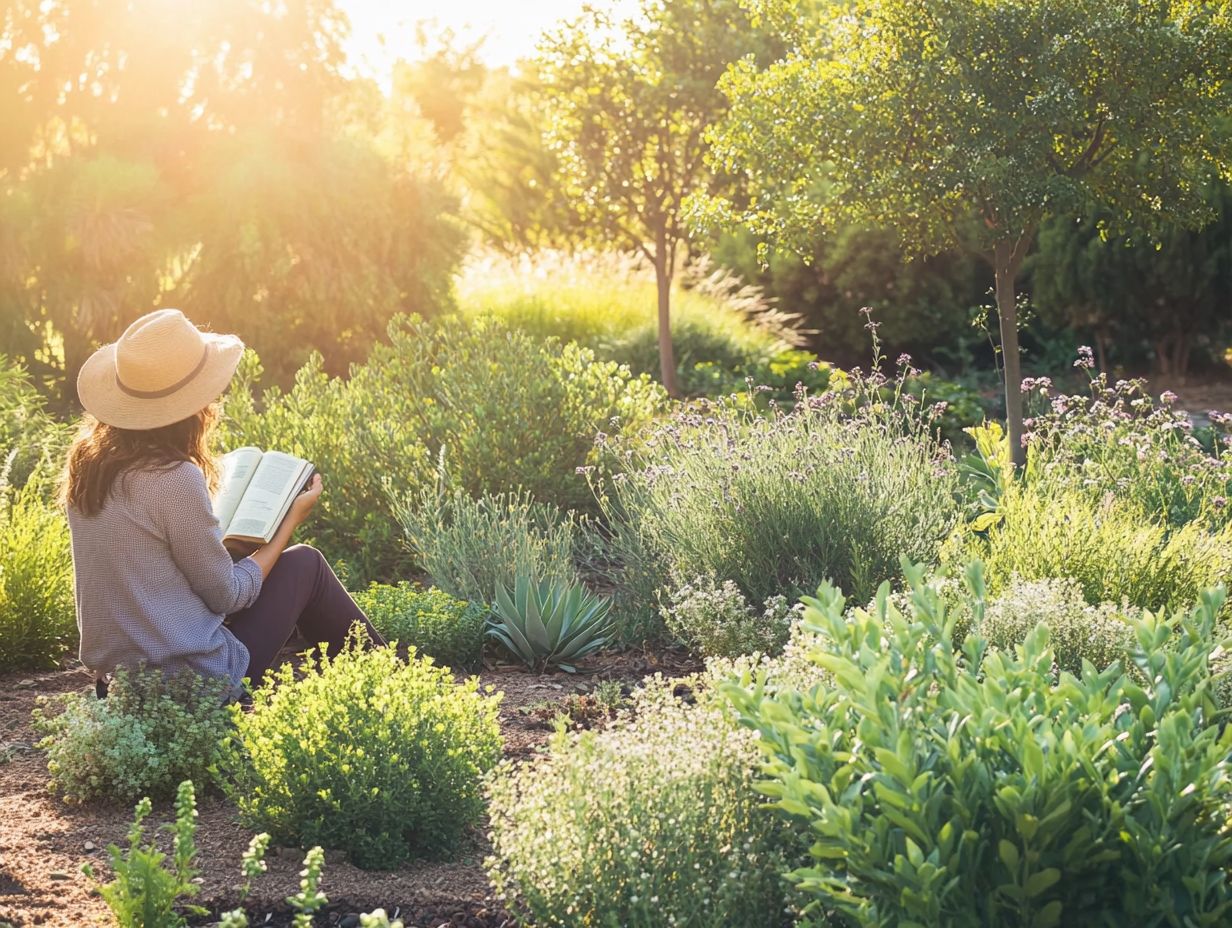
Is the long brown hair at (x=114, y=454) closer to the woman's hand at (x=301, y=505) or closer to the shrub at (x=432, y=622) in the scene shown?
the woman's hand at (x=301, y=505)

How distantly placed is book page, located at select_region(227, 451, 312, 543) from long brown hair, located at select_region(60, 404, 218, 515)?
23 centimetres

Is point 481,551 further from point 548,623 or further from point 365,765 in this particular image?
point 365,765

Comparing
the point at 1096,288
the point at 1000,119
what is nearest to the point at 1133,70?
the point at 1000,119

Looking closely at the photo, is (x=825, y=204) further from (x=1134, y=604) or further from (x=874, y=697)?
(x=874, y=697)

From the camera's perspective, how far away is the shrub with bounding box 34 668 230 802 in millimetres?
3377

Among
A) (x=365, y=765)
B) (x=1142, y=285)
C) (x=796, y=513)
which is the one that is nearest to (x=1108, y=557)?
(x=796, y=513)

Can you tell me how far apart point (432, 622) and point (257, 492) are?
3.29ft

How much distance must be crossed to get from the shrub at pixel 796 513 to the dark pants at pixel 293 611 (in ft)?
4.30

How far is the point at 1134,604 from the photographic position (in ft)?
14.9

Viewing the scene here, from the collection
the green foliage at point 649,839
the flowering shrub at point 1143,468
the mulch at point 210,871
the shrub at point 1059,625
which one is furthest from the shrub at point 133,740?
the flowering shrub at point 1143,468

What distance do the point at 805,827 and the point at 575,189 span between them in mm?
10717

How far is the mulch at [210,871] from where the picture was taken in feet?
9.14

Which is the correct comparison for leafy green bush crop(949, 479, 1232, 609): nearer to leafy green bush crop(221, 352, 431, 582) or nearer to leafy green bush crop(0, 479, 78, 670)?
leafy green bush crop(221, 352, 431, 582)

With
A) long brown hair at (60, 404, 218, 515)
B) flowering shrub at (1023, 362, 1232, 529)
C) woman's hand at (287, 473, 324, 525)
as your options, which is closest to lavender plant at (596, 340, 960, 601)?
flowering shrub at (1023, 362, 1232, 529)
